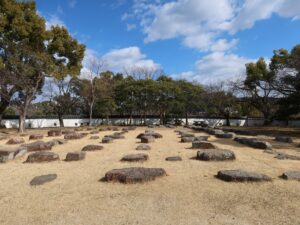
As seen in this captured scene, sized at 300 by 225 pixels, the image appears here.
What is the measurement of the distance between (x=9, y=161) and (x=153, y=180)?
4955 mm

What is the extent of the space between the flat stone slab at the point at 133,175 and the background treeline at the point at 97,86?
16.5m

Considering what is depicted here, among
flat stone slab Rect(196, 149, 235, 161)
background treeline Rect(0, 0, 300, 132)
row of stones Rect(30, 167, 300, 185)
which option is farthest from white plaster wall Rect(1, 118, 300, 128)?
row of stones Rect(30, 167, 300, 185)

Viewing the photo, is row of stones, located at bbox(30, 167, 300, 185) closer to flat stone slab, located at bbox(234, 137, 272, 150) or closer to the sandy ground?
the sandy ground

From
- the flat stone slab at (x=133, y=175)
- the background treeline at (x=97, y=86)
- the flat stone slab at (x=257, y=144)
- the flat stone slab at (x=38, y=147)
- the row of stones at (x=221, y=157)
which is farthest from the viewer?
the background treeline at (x=97, y=86)

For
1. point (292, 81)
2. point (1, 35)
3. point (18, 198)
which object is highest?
point (1, 35)

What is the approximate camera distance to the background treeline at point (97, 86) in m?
21.1

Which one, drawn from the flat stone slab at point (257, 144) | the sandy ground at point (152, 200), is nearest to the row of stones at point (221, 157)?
the sandy ground at point (152, 200)

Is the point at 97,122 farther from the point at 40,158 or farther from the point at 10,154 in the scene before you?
the point at 40,158

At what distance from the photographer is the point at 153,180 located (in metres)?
5.40

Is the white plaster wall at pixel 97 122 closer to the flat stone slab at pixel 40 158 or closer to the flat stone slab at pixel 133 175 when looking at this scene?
the flat stone slab at pixel 40 158

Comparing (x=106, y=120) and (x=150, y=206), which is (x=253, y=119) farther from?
(x=150, y=206)

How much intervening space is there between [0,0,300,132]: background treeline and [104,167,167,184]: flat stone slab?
16.5m

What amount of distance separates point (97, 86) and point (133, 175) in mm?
28704

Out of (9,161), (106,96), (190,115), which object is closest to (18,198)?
(9,161)
